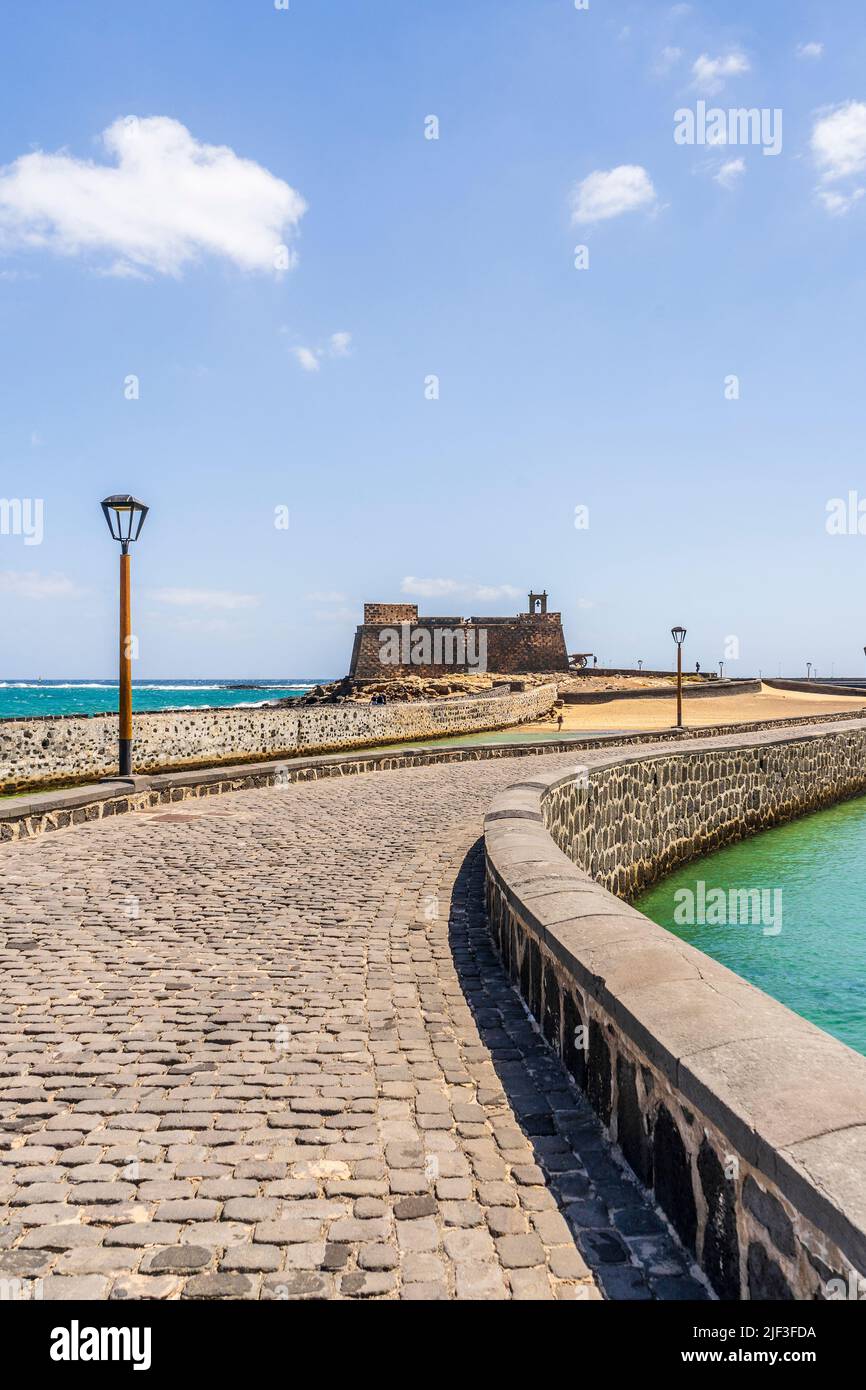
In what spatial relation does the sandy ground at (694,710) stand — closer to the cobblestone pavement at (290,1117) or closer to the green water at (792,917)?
the green water at (792,917)

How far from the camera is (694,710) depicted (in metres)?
40.5

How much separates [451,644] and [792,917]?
177ft

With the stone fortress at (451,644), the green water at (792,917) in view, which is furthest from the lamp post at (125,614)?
the stone fortress at (451,644)

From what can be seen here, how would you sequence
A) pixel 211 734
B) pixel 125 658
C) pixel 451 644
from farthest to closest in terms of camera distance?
pixel 451 644, pixel 211 734, pixel 125 658

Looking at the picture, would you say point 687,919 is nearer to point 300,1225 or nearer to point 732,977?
point 732,977

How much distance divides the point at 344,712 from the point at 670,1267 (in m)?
23.3

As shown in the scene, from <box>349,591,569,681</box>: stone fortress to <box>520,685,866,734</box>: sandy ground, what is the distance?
18.4 metres

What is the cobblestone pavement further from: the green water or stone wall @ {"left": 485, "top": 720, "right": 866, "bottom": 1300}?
the green water

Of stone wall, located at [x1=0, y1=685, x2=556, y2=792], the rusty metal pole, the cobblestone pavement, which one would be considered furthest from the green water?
stone wall, located at [x1=0, y1=685, x2=556, y2=792]

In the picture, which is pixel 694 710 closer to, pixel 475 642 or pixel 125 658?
pixel 475 642

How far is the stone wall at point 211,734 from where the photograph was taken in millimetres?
16328

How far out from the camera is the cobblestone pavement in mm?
2416

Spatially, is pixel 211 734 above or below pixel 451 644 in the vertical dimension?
below

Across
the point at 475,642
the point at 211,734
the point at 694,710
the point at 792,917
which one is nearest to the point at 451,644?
the point at 475,642
